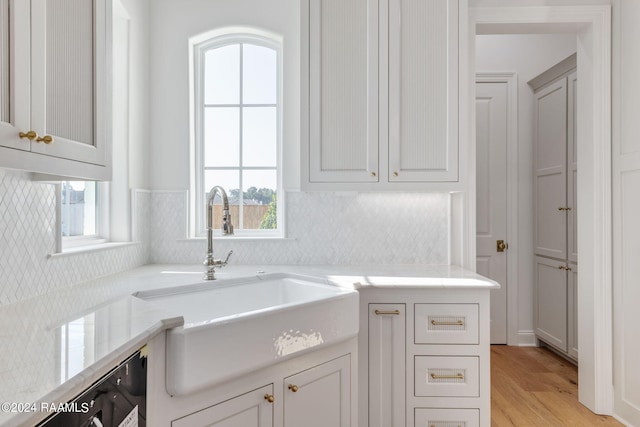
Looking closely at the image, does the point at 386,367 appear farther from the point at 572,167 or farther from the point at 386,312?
the point at 572,167

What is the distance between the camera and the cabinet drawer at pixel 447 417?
6.31 ft

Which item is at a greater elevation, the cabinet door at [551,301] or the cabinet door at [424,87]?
the cabinet door at [424,87]

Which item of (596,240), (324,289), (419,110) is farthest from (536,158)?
(324,289)

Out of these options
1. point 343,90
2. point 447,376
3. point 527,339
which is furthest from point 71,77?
point 527,339

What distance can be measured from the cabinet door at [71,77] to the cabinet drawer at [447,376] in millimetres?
1610

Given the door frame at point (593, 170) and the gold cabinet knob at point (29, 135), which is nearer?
the gold cabinet knob at point (29, 135)

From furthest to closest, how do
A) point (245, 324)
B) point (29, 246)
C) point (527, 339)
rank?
point (527, 339) < point (29, 246) < point (245, 324)

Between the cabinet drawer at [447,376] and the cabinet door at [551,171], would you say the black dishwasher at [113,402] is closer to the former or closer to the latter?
the cabinet drawer at [447,376]

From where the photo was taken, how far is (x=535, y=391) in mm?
2777

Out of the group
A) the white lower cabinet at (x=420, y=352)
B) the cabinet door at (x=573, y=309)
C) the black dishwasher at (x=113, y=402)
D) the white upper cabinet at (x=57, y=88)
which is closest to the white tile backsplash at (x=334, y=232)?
the white lower cabinet at (x=420, y=352)

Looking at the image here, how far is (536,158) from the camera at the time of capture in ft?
12.0

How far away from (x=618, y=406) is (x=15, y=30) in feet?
10.3

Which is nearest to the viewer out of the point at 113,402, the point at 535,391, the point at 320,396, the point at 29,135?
the point at 113,402

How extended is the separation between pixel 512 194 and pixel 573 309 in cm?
108
